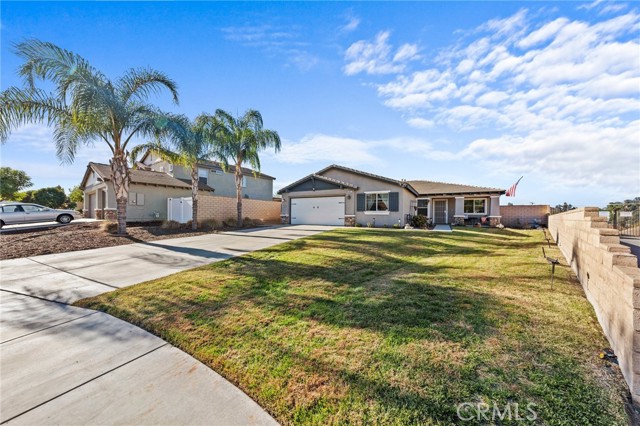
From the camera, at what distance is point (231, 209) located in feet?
66.0

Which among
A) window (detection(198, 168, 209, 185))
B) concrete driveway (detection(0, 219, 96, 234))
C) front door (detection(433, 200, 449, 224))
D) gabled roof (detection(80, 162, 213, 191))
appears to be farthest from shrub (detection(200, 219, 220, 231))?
front door (detection(433, 200, 449, 224))

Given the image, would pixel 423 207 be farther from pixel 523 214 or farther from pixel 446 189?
pixel 523 214

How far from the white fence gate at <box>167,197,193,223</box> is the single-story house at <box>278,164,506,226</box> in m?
7.35

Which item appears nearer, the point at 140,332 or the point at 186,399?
the point at 186,399

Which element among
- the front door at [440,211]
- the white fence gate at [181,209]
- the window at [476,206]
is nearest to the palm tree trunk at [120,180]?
the white fence gate at [181,209]

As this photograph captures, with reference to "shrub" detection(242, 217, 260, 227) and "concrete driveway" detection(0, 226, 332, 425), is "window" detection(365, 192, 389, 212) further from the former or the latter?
"concrete driveway" detection(0, 226, 332, 425)

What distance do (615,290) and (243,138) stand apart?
17.7 m

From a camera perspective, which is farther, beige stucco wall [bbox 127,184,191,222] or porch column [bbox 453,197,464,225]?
porch column [bbox 453,197,464,225]

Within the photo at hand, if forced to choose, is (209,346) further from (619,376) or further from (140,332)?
(619,376)

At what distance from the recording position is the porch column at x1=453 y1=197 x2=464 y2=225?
69.9 feet

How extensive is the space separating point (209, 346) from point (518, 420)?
3.19 metres

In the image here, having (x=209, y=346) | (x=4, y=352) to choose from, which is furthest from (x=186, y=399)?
(x=4, y=352)

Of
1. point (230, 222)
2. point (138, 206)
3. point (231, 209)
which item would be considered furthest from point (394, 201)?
point (138, 206)

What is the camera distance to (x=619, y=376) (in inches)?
96.5
